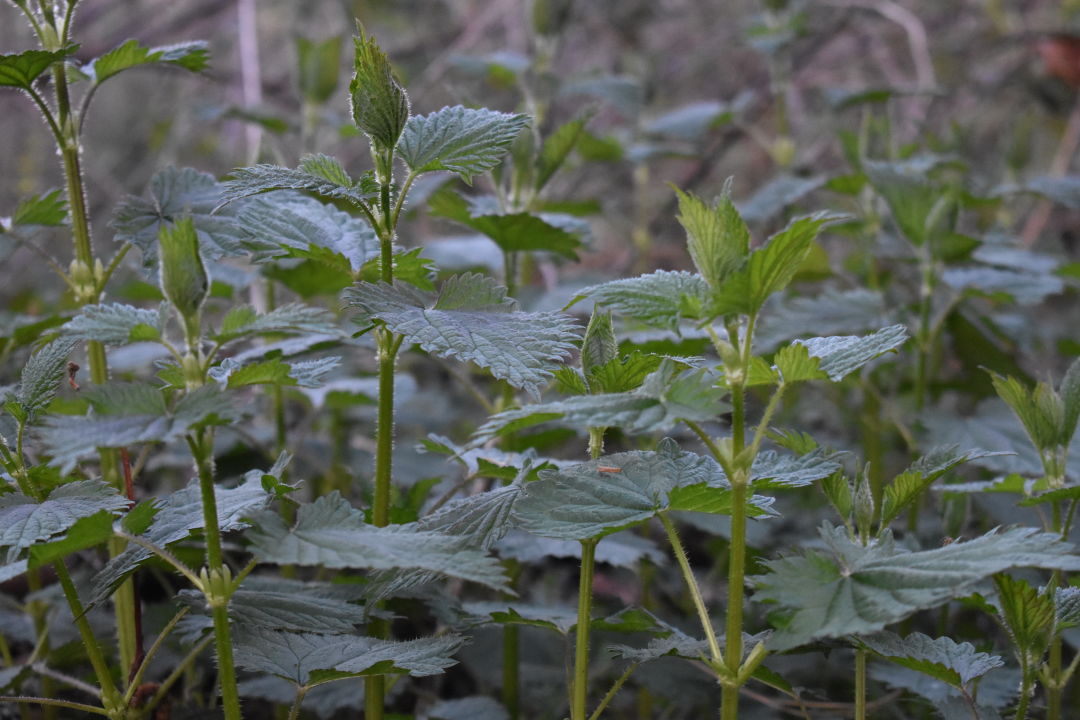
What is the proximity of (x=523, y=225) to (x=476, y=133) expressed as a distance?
0.47m

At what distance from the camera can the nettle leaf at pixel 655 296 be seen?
845mm

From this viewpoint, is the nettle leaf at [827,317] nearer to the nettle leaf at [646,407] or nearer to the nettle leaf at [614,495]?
the nettle leaf at [614,495]

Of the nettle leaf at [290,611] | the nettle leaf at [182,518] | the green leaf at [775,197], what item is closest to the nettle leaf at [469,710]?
the nettle leaf at [290,611]

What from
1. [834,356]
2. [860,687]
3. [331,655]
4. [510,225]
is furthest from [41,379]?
[860,687]

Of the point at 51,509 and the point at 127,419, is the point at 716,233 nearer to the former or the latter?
the point at 127,419

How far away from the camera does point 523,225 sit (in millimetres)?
1429

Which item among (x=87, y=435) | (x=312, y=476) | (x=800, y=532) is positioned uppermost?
(x=87, y=435)

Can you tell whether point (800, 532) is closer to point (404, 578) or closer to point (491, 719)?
point (491, 719)

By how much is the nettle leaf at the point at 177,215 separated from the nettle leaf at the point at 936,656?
0.79m

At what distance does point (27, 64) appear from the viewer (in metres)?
1.05

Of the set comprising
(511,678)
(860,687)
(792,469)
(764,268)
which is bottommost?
(511,678)

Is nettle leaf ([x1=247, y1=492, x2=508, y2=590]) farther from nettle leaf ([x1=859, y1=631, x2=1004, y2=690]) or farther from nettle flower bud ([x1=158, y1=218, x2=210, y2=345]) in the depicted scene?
nettle leaf ([x1=859, y1=631, x2=1004, y2=690])

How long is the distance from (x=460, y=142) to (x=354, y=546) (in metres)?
0.42

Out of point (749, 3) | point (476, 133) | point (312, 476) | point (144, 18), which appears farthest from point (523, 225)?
point (749, 3)
